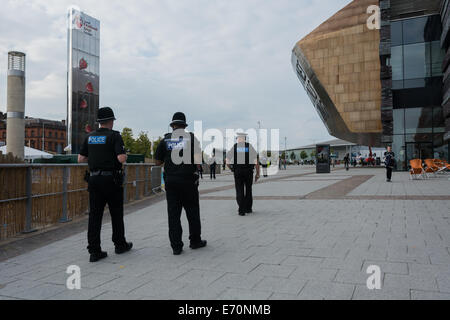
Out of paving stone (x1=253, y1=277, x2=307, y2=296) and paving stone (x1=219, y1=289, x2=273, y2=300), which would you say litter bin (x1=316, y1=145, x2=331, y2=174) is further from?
paving stone (x1=219, y1=289, x2=273, y2=300)

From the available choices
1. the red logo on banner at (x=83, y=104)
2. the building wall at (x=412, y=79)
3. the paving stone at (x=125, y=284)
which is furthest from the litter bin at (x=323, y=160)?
the paving stone at (x=125, y=284)

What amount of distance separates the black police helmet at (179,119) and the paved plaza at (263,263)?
177 centimetres

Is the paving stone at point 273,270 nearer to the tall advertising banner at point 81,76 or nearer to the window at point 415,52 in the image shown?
the window at point 415,52

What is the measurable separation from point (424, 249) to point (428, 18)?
A: 30611 mm

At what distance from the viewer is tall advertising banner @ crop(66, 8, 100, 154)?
36188 mm

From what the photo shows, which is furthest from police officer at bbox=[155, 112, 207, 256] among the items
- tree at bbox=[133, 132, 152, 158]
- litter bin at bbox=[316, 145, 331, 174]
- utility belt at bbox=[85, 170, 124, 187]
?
tree at bbox=[133, 132, 152, 158]

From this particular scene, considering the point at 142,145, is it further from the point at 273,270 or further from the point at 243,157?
the point at 273,270

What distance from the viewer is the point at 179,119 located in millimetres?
4918

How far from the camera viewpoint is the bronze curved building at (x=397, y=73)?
1130 inches

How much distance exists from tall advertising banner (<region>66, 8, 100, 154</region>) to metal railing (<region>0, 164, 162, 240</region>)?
29.1 meters
